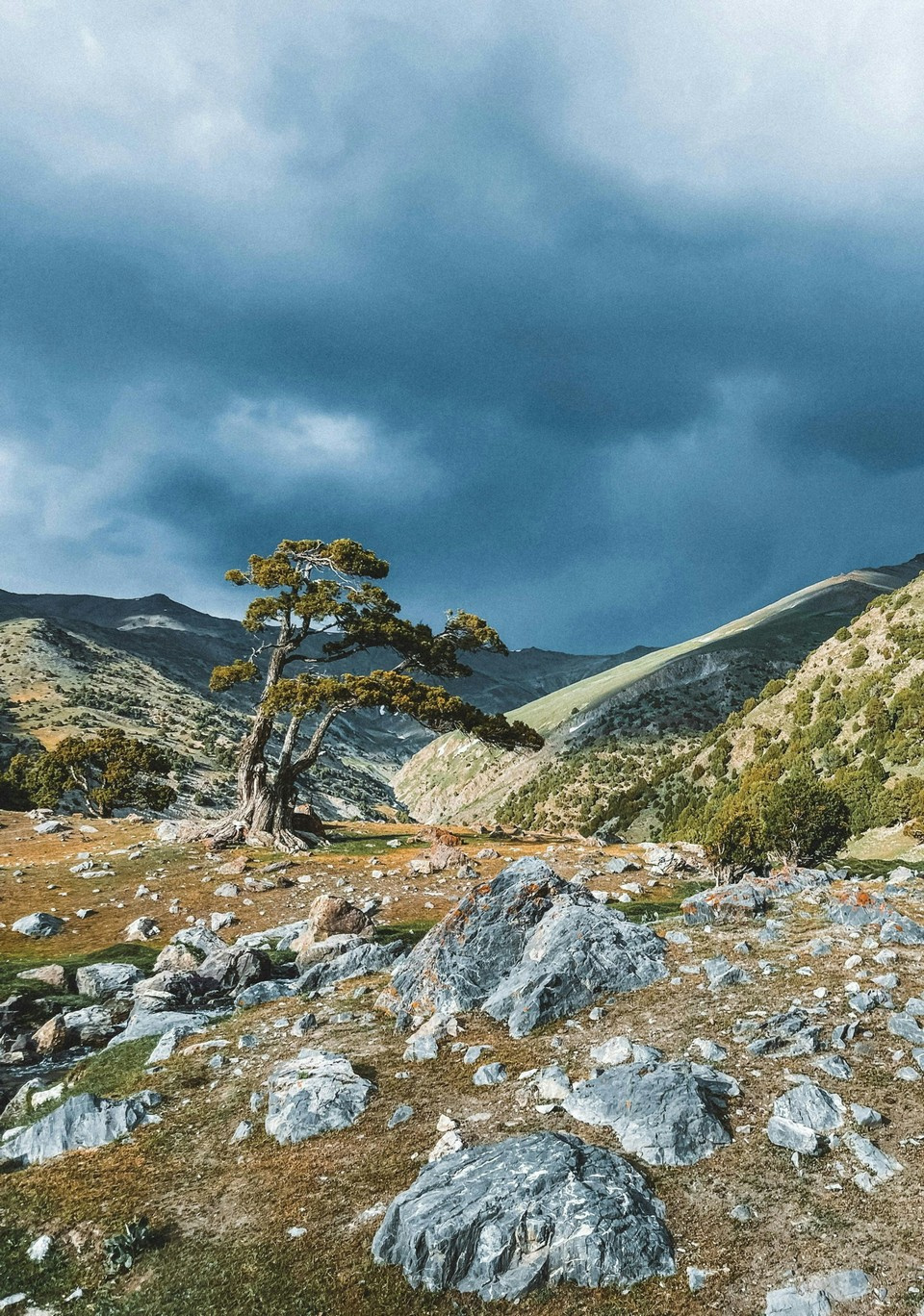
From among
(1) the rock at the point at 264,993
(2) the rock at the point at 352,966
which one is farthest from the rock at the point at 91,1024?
(2) the rock at the point at 352,966

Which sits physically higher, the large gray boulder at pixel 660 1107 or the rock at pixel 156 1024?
the large gray boulder at pixel 660 1107

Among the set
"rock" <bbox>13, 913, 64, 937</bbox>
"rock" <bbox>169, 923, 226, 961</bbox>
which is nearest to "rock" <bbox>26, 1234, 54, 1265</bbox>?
"rock" <bbox>169, 923, 226, 961</bbox>

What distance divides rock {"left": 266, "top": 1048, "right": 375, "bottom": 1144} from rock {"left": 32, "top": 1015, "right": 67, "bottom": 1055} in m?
6.77

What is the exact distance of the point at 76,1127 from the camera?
36.2 feet

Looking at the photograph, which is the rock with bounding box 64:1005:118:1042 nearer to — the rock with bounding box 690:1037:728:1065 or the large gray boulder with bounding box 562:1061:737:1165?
the large gray boulder with bounding box 562:1061:737:1165

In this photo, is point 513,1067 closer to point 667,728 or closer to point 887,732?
point 887,732

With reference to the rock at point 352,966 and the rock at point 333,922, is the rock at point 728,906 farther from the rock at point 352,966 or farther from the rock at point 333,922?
the rock at point 333,922

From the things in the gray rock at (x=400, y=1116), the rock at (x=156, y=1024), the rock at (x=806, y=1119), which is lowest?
the rock at (x=156, y=1024)

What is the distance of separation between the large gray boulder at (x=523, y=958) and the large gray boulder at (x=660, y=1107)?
288 centimetres

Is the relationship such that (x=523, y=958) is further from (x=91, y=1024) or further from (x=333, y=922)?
(x=91, y=1024)

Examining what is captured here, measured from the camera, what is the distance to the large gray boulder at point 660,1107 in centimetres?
862

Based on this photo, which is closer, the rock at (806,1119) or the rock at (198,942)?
the rock at (806,1119)

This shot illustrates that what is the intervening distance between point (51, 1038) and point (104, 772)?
52.4m

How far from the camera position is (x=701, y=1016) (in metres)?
12.0
